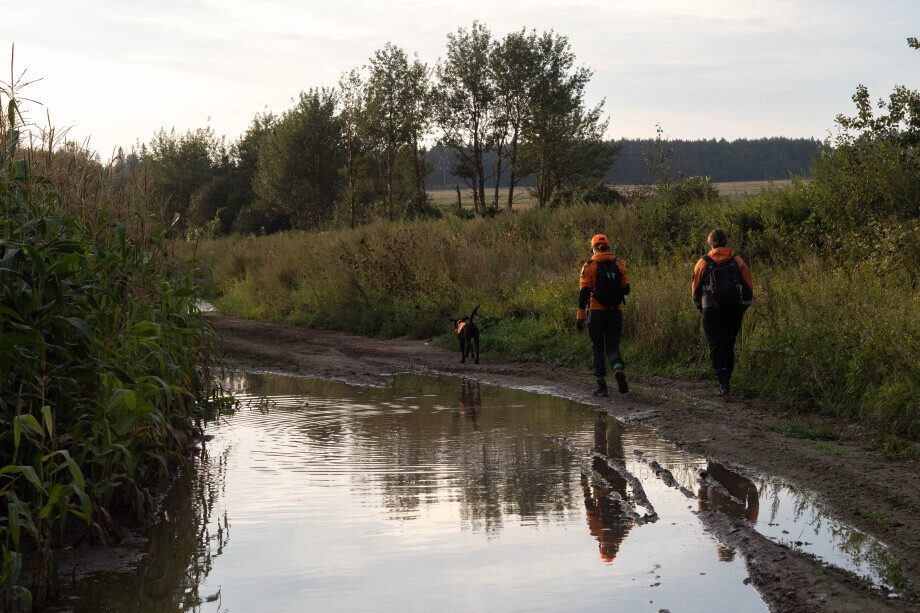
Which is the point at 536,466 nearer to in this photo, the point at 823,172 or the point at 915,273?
the point at 915,273

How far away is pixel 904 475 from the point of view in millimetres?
7324

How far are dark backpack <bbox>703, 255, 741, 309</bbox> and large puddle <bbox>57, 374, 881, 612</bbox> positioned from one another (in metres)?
2.72

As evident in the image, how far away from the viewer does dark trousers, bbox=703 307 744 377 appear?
11.9 meters

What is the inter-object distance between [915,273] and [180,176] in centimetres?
7063

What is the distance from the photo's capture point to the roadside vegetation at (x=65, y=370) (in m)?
5.02

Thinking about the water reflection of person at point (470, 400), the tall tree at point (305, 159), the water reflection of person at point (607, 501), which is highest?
the tall tree at point (305, 159)

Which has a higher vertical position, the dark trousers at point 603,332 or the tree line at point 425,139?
the tree line at point 425,139

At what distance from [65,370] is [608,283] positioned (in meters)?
8.02

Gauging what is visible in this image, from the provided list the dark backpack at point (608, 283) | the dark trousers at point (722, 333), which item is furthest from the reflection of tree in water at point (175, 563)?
the dark trousers at point (722, 333)

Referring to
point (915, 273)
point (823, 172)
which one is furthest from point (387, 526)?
point (823, 172)

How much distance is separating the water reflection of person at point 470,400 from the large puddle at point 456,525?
57 cm

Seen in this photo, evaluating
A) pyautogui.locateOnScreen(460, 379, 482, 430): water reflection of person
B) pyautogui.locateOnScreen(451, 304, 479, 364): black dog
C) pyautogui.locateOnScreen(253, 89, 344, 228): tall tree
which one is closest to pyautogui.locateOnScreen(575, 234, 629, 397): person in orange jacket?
pyautogui.locateOnScreen(460, 379, 482, 430): water reflection of person

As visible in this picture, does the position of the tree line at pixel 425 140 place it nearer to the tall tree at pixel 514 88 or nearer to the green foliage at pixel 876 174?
the tall tree at pixel 514 88

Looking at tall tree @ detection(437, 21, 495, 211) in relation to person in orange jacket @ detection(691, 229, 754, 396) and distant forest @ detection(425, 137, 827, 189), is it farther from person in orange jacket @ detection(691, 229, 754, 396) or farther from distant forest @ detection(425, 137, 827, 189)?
distant forest @ detection(425, 137, 827, 189)
